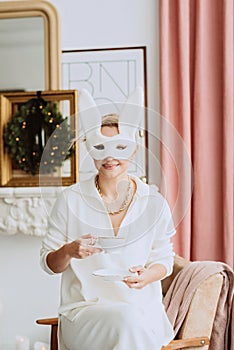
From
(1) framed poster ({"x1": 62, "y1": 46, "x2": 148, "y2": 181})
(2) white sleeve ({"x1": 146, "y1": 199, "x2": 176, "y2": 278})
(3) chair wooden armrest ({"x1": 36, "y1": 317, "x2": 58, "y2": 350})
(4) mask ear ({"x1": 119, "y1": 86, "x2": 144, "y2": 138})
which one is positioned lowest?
(3) chair wooden armrest ({"x1": 36, "y1": 317, "x2": 58, "y2": 350})

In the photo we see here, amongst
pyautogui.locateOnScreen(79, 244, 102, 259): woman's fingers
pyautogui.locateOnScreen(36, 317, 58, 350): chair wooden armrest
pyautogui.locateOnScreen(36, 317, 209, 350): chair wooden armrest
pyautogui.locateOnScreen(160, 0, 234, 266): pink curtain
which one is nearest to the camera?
pyautogui.locateOnScreen(79, 244, 102, 259): woman's fingers

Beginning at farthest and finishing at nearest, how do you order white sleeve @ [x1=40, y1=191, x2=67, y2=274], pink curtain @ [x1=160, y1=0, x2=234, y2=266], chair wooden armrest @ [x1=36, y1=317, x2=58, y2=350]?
pink curtain @ [x1=160, y1=0, x2=234, y2=266], chair wooden armrest @ [x1=36, y1=317, x2=58, y2=350], white sleeve @ [x1=40, y1=191, x2=67, y2=274]

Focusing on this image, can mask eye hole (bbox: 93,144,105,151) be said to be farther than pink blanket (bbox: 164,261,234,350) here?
No

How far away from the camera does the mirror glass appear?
345 cm

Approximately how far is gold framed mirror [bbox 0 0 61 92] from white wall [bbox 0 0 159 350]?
8 centimetres

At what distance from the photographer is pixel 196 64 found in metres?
3.35

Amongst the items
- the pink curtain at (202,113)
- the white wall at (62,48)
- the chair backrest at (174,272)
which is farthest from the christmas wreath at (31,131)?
the chair backrest at (174,272)

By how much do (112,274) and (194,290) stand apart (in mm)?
530

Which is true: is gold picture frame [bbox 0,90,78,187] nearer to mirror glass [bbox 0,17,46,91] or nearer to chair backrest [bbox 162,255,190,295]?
mirror glass [bbox 0,17,46,91]

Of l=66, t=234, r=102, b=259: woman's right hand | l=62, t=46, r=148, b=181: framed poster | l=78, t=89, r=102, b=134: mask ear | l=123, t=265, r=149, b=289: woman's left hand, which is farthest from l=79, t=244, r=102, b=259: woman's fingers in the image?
l=62, t=46, r=148, b=181: framed poster

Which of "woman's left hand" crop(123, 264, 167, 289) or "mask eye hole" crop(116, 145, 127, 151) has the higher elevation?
"mask eye hole" crop(116, 145, 127, 151)

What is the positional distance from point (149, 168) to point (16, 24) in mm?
1548

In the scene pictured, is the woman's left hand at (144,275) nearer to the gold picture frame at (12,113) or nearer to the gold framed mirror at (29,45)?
the gold picture frame at (12,113)

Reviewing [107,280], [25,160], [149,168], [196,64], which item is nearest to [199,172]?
[196,64]
